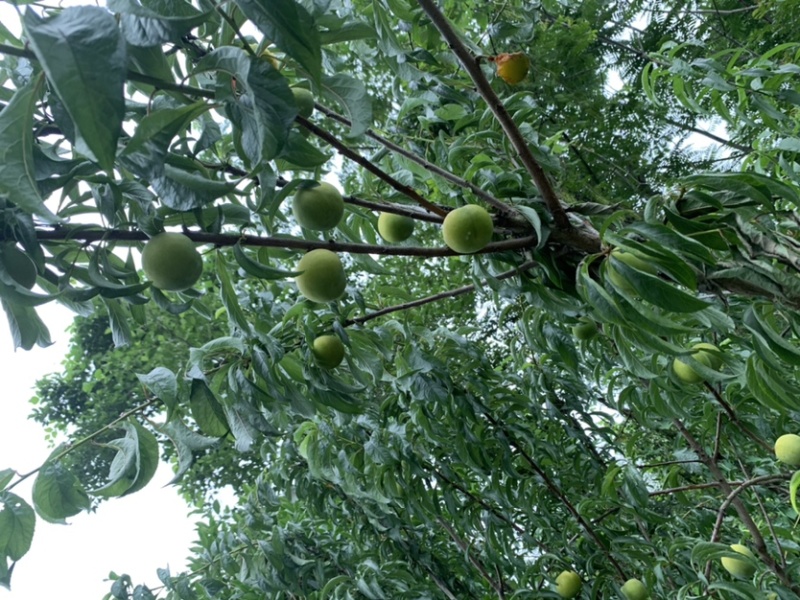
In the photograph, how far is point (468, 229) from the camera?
89 centimetres

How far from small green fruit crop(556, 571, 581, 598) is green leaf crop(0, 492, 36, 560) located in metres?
1.27

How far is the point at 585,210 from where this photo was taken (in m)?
0.99

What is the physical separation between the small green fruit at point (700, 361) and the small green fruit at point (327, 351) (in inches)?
24.6

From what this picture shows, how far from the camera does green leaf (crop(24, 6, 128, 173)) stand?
1.22 feet

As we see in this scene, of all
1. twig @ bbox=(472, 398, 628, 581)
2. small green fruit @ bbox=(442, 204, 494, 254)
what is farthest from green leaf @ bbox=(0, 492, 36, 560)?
twig @ bbox=(472, 398, 628, 581)

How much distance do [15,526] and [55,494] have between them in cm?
6

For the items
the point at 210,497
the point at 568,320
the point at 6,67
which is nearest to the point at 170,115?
the point at 6,67

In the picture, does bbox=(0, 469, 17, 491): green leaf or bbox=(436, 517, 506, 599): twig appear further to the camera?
bbox=(436, 517, 506, 599): twig

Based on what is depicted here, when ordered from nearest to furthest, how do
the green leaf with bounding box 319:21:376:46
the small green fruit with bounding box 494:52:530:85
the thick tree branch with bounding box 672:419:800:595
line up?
the green leaf with bounding box 319:21:376:46
the small green fruit with bounding box 494:52:530:85
the thick tree branch with bounding box 672:419:800:595

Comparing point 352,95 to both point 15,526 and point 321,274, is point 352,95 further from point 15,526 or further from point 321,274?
point 15,526

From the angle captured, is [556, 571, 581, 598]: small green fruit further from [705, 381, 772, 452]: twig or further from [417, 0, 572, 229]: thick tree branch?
[417, 0, 572, 229]: thick tree branch

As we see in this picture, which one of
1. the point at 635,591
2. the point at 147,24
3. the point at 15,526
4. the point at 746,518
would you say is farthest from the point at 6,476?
the point at 746,518

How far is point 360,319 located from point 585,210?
46 centimetres

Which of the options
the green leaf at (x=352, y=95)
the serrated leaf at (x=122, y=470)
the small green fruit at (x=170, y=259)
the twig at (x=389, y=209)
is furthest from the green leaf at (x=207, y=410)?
the green leaf at (x=352, y=95)
